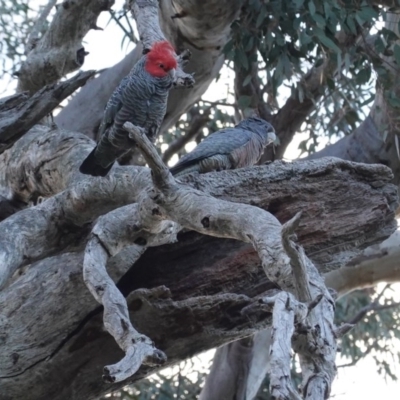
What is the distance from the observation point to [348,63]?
414 centimetres

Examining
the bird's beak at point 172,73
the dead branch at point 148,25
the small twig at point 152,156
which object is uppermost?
the dead branch at point 148,25

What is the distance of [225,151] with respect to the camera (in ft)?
10.9

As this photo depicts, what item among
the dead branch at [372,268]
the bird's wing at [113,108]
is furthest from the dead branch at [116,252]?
the dead branch at [372,268]

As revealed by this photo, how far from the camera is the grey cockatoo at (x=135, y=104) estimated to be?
315 cm

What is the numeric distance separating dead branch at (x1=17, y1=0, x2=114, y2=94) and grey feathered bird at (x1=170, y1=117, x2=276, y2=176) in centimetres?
99

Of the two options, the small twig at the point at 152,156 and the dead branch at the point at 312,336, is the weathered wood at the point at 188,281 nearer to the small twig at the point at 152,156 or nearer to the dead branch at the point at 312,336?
the small twig at the point at 152,156

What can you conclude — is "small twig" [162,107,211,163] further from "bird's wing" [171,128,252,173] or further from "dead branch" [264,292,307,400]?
"dead branch" [264,292,307,400]

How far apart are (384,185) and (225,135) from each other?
2.45ft

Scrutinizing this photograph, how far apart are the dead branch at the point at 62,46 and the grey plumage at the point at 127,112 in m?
0.71

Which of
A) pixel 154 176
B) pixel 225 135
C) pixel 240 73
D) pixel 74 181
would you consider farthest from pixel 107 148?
pixel 240 73

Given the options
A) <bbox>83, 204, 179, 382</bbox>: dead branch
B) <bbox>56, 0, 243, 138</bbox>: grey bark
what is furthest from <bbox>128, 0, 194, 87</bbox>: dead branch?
<bbox>56, 0, 243, 138</bbox>: grey bark

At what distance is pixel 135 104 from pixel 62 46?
2.96 feet

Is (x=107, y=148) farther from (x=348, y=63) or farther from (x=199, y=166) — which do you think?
(x=348, y=63)

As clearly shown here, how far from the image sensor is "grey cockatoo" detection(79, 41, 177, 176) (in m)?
3.15
